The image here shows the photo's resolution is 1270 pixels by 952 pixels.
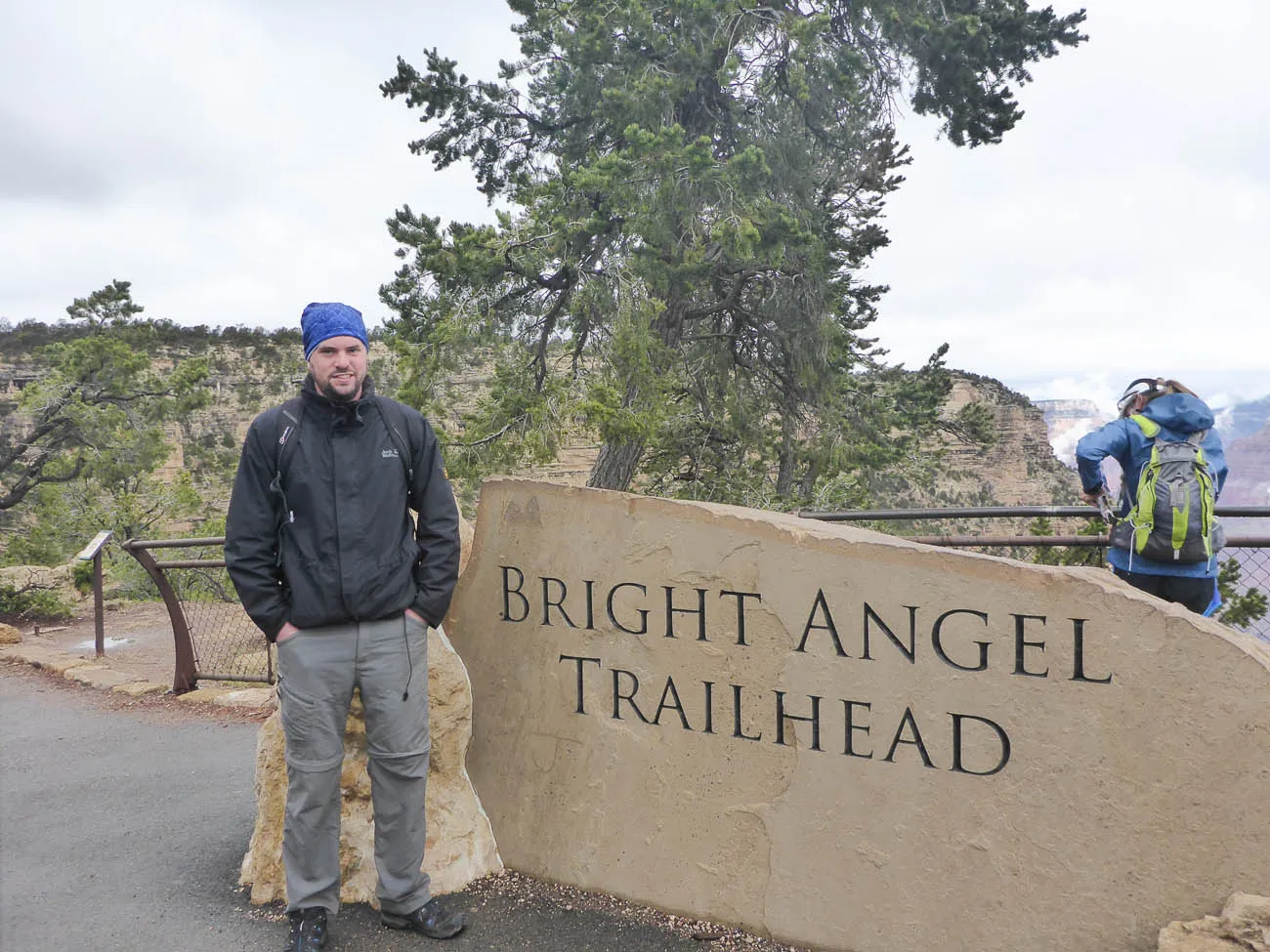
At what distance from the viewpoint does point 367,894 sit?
3293 millimetres

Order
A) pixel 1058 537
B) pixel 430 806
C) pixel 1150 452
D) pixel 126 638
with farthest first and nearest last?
pixel 126 638 < pixel 1058 537 < pixel 1150 452 < pixel 430 806

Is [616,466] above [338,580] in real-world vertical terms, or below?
above

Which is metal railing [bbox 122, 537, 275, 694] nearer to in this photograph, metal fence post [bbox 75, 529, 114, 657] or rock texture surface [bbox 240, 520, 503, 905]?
metal fence post [bbox 75, 529, 114, 657]

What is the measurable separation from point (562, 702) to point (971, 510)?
8.29 ft

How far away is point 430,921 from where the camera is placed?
10.1 feet

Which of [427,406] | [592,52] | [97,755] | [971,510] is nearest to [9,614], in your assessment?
[427,406]

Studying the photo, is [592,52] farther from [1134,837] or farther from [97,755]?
[1134,837]

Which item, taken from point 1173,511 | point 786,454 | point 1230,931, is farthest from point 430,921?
point 786,454

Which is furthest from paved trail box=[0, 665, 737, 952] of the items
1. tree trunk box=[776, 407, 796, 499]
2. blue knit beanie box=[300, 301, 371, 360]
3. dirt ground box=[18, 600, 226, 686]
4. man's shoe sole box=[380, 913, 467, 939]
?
tree trunk box=[776, 407, 796, 499]

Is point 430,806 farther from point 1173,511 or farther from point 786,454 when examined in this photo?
point 786,454

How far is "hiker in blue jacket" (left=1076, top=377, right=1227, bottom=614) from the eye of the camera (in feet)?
11.8

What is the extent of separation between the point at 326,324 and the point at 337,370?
0.15 m

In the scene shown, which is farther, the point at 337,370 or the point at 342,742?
the point at 342,742

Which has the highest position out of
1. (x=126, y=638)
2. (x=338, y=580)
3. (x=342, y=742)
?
(x=338, y=580)
